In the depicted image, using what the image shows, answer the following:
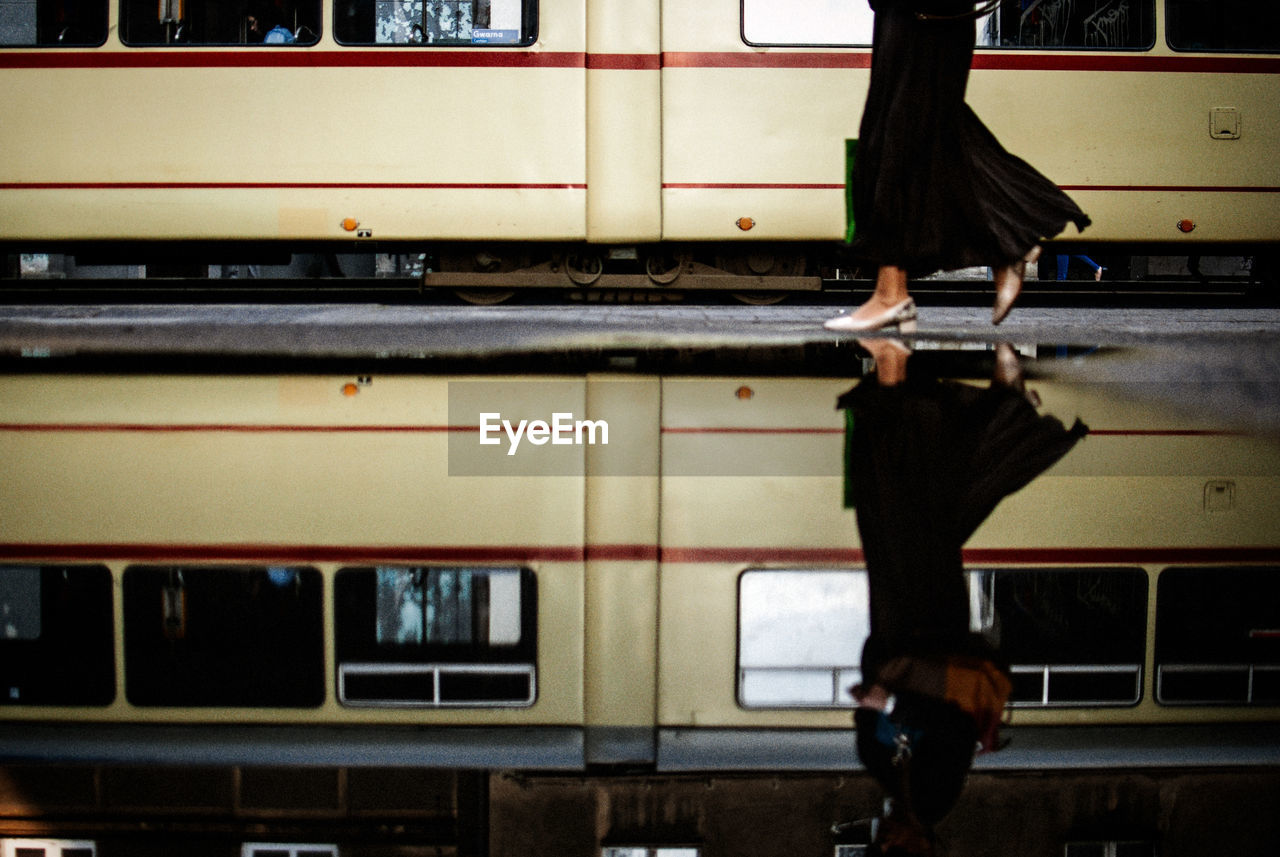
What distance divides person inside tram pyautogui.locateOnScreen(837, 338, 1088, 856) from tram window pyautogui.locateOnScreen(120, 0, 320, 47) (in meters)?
5.12

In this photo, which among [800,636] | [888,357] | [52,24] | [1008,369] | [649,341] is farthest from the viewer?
[52,24]

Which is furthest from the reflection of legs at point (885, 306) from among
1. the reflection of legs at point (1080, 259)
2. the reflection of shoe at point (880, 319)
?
the reflection of legs at point (1080, 259)

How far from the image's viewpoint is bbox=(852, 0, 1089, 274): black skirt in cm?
371

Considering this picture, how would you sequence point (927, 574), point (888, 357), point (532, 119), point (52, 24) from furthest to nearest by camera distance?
1. point (52, 24)
2. point (532, 119)
3. point (888, 357)
4. point (927, 574)

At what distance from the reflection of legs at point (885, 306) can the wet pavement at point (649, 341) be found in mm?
94

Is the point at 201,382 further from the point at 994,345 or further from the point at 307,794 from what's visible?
the point at 994,345

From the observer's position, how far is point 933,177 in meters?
3.78

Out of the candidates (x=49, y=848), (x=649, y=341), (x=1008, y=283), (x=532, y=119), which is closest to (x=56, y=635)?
(x=49, y=848)

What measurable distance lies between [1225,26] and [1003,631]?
22.2ft

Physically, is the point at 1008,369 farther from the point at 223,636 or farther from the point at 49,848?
the point at 49,848

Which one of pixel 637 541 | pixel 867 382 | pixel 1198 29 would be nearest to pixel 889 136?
pixel 867 382

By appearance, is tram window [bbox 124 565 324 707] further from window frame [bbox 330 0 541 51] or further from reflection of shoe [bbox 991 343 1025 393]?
window frame [bbox 330 0 541 51]

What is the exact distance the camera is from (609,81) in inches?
256
